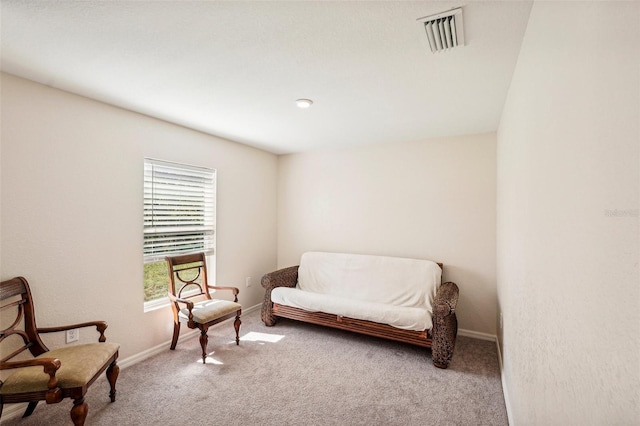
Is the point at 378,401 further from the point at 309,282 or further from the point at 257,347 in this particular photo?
the point at 309,282

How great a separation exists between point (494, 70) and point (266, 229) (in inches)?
137

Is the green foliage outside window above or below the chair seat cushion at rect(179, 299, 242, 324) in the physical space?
above

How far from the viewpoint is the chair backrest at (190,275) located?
10.4 feet

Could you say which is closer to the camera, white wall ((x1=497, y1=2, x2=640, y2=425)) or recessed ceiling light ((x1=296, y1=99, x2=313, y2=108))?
white wall ((x1=497, y1=2, x2=640, y2=425))

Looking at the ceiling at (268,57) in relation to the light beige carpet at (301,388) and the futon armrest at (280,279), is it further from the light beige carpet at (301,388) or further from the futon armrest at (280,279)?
the light beige carpet at (301,388)

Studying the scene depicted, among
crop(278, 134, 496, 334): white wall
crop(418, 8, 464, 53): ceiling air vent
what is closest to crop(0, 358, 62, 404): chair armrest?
crop(418, 8, 464, 53): ceiling air vent

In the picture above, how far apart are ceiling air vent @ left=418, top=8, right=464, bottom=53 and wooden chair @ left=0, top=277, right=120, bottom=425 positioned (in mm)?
2748

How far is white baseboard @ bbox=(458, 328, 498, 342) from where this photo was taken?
10.9 feet

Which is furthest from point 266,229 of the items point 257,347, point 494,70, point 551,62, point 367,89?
point 551,62

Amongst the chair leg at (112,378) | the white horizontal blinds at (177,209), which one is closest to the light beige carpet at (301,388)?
the chair leg at (112,378)

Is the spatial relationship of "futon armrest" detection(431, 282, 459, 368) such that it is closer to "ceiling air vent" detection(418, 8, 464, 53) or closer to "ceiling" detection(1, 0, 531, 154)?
"ceiling" detection(1, 0, 531, 154)

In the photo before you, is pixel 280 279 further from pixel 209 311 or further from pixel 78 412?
pixel 78 412

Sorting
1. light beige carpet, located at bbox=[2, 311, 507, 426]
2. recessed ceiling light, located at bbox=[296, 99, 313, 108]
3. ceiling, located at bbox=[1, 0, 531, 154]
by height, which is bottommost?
light beige carpet, located at bbox=[2, 311, 507, 426]

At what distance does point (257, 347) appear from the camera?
3131mm
